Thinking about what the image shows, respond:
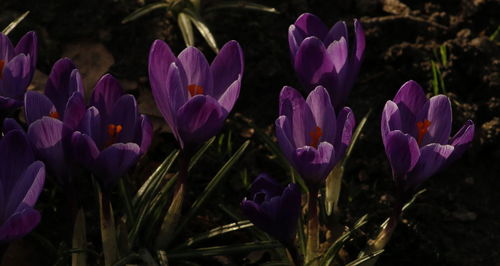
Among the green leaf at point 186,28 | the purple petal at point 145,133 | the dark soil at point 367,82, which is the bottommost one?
the dark soil at point 367,82

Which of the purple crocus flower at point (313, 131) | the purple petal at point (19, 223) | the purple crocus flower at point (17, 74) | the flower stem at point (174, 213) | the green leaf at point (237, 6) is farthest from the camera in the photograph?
the green leaf at point (237, 6)

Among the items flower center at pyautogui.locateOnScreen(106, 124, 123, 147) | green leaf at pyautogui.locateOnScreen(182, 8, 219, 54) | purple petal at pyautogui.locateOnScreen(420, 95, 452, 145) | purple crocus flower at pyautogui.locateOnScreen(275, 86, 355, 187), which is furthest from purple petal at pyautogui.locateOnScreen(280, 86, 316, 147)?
green leaf at pyautogui.locateOnScreen(182, 8, 219, 54)

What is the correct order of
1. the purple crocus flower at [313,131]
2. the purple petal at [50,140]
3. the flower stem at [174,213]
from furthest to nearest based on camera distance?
1. the flower stem at [174,213]
2. the purple crocus flower at [313,131]
3. the purple petal at [50,140]

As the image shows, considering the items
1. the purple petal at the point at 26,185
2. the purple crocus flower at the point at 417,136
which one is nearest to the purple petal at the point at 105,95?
the purple petal at the point at 26,185

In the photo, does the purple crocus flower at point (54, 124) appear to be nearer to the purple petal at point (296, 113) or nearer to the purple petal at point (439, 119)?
the purple petal at point (296, 113)

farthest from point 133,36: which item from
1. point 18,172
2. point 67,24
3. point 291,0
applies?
point 18,172

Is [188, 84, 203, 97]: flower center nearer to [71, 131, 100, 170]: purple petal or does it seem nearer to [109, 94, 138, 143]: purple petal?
[109, 94, 138, 143]: purple petal
